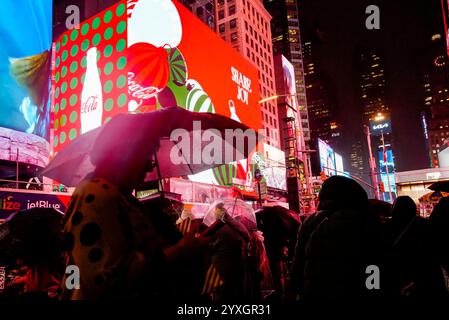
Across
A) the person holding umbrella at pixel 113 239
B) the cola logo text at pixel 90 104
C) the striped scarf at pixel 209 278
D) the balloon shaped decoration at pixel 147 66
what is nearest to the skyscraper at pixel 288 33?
the balloon shaped decoration at pixel 147 66

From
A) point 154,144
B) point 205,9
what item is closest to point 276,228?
point 154,144

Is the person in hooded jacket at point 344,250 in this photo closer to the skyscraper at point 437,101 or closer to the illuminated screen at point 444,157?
the illuminated screen at point 444,157

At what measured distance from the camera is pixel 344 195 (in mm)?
3496

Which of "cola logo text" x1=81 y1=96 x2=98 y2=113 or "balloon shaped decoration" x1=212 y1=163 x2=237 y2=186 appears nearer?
"cola logo text" x1=81 y1=96 x2=98 y2=113

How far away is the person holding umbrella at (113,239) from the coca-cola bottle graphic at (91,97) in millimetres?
27501

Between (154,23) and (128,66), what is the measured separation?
16.5ft

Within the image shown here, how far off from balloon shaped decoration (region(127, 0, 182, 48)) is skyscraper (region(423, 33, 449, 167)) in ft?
436

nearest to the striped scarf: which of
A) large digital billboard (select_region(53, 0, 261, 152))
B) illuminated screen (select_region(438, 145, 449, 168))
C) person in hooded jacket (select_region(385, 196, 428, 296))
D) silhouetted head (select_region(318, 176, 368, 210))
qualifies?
silhouetted head (select_region(318, 176, 368, 210))

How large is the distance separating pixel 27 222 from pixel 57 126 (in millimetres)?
31050

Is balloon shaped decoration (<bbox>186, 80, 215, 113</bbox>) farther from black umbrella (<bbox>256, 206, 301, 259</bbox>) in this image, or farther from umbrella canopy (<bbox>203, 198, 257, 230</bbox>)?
umbrella canopy (<bbox>203, 198, 257, 230</bbox>)

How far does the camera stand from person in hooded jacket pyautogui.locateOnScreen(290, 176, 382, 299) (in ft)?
10.5

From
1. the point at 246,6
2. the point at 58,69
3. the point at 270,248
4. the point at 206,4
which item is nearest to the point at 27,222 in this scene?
the point at 270,248

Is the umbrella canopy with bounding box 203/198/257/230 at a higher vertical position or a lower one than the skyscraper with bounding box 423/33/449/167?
lower
